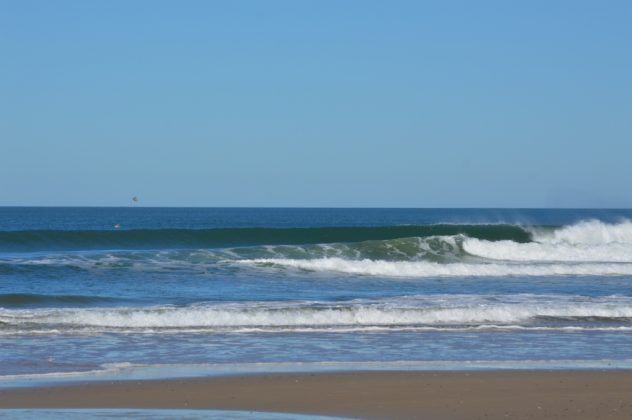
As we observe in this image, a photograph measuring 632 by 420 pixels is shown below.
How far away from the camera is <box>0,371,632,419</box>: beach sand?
9789mm

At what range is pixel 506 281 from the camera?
25688 mm

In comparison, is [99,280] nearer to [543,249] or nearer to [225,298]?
[225,298]

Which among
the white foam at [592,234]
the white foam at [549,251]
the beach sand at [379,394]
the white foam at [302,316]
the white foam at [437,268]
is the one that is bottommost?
the beach sand at [379,394]

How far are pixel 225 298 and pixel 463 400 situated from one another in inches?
439

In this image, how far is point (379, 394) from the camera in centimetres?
1055

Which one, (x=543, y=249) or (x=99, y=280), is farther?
(x=543, y=249)

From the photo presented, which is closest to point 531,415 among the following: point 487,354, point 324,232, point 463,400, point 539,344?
point 463,400

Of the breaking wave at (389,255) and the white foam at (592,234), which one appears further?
the white foam at (592,234)

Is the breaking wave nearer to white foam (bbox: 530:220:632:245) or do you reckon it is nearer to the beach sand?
white foam (bbox: 530:220:632:245)

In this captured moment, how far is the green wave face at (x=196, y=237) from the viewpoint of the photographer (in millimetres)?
40906

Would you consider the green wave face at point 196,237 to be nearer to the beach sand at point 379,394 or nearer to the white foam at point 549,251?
the white foam at point 549,251

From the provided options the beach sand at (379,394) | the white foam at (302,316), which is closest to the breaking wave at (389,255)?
the white foam at (302,316)

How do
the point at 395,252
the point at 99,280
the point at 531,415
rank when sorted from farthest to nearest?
1. the point at 395,252
2. the point at 99,280
3. the point at 531,415

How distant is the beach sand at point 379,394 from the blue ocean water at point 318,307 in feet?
4.00
